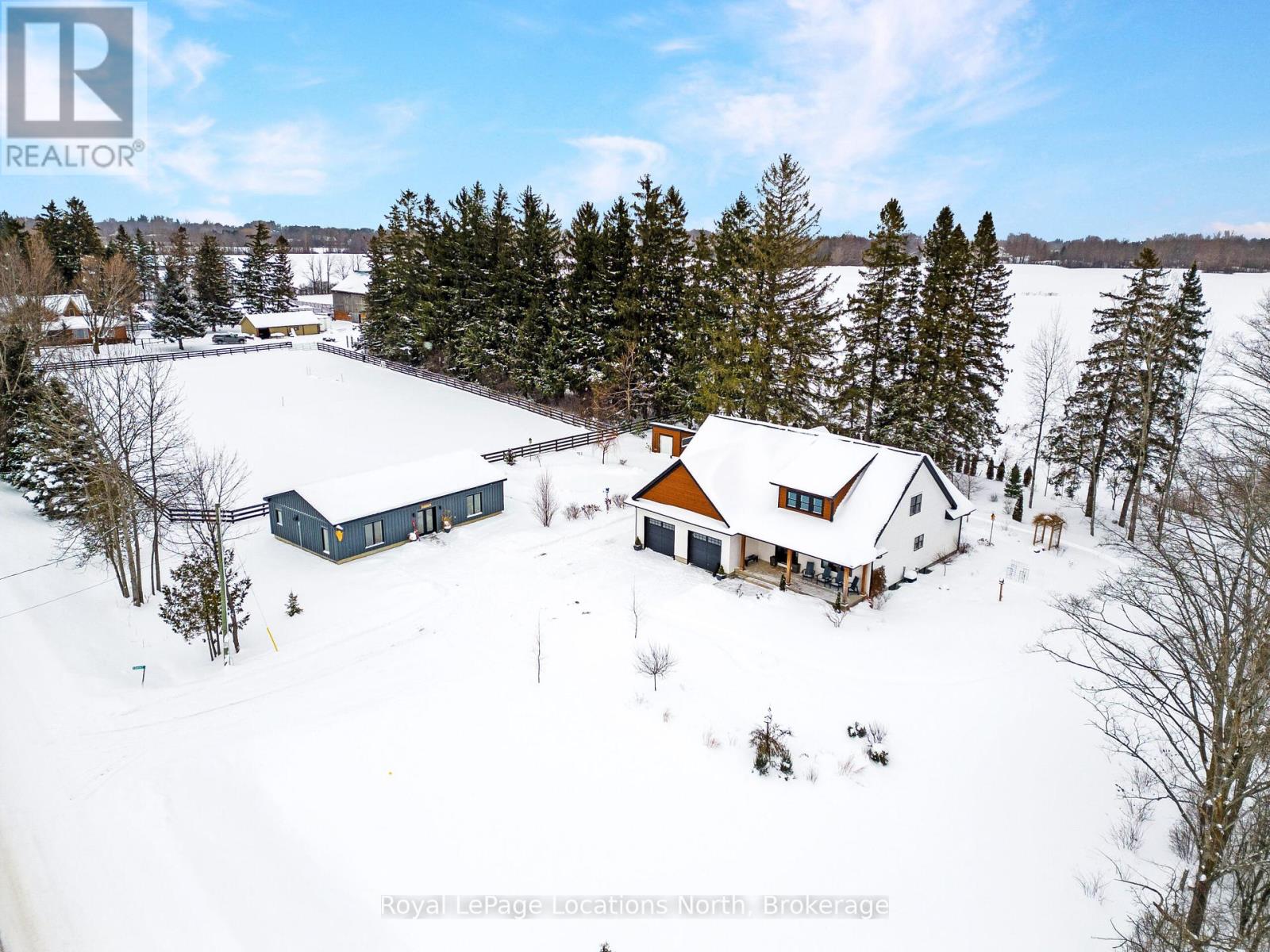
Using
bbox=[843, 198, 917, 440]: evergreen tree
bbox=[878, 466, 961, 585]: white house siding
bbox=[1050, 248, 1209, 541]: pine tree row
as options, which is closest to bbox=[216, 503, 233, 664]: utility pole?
bbox=[878, 466, 961, 585]: white house siding

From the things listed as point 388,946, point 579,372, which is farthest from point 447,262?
point 388,946

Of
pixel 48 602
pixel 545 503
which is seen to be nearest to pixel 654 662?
pixel 545 503

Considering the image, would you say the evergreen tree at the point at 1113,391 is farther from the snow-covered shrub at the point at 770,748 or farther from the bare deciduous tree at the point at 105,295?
the bare deciduous tree at the point at 105,295

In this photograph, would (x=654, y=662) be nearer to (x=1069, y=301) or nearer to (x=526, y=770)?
(x=526, y=770)

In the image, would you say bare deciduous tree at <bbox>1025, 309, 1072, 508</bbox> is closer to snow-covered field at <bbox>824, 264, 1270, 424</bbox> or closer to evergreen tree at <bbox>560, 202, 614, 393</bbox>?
snow-covered field at <bbox>824, 264, 1270, 424</bbox>

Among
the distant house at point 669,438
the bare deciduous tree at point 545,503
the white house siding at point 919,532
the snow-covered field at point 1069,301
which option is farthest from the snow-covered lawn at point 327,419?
the snow-covered field at point 1069,301
